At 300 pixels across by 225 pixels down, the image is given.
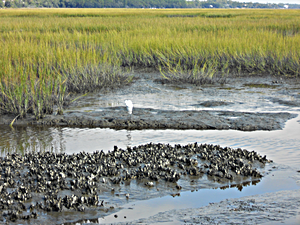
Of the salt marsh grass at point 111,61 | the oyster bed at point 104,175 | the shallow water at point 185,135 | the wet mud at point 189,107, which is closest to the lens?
the oyster bed at point 104,175

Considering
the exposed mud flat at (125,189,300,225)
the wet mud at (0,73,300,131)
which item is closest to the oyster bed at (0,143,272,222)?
the exposed mud flat at (125,189,300,225)

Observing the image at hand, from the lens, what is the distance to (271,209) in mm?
3201

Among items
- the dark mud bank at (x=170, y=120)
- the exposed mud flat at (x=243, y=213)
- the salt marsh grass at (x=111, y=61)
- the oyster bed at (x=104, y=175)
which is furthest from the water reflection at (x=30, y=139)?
the exposed mud flat at (x=243, y=213)

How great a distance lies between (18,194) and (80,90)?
5.63m

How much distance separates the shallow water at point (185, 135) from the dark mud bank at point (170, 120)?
0.21 m

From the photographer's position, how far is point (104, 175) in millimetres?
3926

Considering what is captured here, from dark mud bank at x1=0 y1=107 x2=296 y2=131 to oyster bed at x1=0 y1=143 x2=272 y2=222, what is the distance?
4.82ft

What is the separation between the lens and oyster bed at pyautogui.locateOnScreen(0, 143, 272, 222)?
3277mm

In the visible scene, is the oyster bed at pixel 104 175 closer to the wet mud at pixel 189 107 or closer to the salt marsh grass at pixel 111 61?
the wet mud at pixel 189 107

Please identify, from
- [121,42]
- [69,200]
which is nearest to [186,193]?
[69,200]

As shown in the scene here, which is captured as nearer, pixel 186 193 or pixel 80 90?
pixel 186 193

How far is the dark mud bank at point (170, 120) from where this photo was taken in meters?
6.21

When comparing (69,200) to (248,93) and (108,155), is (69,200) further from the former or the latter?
(248,93)

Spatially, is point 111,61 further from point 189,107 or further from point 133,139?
point 133,139
